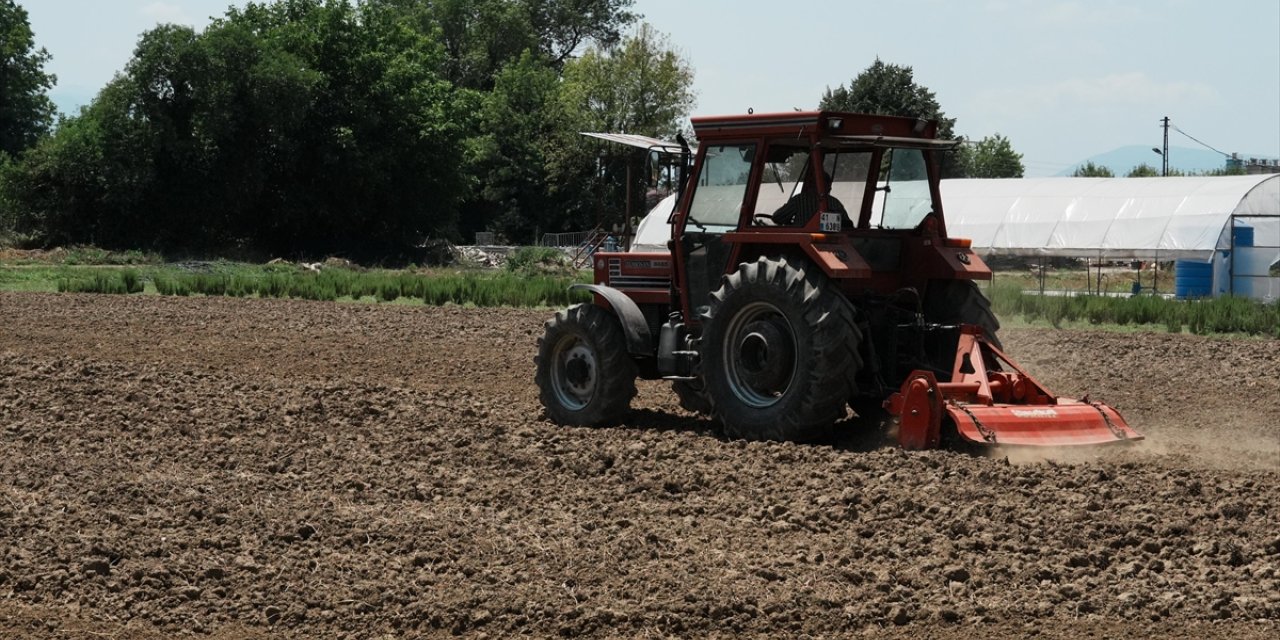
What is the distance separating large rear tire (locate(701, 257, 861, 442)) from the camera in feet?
29.2

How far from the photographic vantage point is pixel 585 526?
7.26 metres

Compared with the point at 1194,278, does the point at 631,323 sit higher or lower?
higher

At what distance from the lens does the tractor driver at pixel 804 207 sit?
961cm

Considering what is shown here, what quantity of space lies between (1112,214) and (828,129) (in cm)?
2757

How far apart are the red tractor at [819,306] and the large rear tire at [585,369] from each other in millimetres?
16

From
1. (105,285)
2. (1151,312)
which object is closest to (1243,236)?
(1151,312)

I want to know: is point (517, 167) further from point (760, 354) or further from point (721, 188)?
point (760, 354)

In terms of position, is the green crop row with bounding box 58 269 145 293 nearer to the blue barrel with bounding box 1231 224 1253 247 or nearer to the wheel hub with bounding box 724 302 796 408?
the wheel hub with bounding box 724 302 796 408

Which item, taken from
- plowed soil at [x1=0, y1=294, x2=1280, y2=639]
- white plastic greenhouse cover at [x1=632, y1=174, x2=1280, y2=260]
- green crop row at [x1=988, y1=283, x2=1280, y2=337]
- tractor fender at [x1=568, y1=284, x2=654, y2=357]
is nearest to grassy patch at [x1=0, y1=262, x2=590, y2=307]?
white plastic greenhouse cover at [x1=632, y1=174, x2=1280, y2=260]

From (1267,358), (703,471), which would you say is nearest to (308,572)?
(703,471)

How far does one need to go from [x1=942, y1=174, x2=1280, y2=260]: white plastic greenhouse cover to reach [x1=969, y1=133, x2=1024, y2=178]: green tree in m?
59.8

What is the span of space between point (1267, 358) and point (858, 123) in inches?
348

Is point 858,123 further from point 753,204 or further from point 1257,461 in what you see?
point 1257,461

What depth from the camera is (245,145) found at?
148ft
